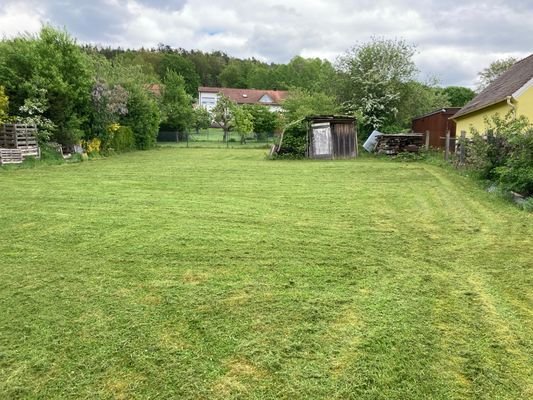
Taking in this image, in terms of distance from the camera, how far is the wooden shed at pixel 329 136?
662 inches

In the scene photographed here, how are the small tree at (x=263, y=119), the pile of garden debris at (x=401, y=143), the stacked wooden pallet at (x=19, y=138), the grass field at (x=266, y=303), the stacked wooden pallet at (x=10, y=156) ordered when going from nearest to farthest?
the grass field at (x=266, y=303) → the stacked wooden pallet at (x=10, y=156) → the stacked wooden pallet at (x=19, y=138) → the pile of garden debris at (x=401, y=143) → the small tree at (x=263, y=119)

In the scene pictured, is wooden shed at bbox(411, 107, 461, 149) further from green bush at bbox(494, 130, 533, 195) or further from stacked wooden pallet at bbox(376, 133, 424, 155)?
green bush at bbox(494, 130, 533, 195)

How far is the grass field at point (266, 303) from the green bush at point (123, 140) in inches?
584

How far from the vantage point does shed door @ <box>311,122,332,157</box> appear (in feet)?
55.3

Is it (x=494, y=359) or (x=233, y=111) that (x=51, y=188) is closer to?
(x=494, y=359)

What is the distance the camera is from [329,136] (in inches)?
668

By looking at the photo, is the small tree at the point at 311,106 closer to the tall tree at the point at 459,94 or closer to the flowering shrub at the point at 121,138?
the flowering shrub at the point at 121,138

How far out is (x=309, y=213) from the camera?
19.9ft

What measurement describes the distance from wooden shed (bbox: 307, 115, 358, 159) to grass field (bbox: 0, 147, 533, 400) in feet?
35.7

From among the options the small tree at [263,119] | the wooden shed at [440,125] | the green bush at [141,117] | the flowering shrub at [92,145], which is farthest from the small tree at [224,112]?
the wooden shed at [440,125]

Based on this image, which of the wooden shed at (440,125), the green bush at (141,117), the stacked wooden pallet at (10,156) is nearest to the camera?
the stacked wooden pallet at (10,156)

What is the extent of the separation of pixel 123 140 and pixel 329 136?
36.2ft

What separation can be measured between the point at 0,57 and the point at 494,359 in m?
17.5

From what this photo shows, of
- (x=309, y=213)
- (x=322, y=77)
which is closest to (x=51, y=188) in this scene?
(x=309, y=213)
